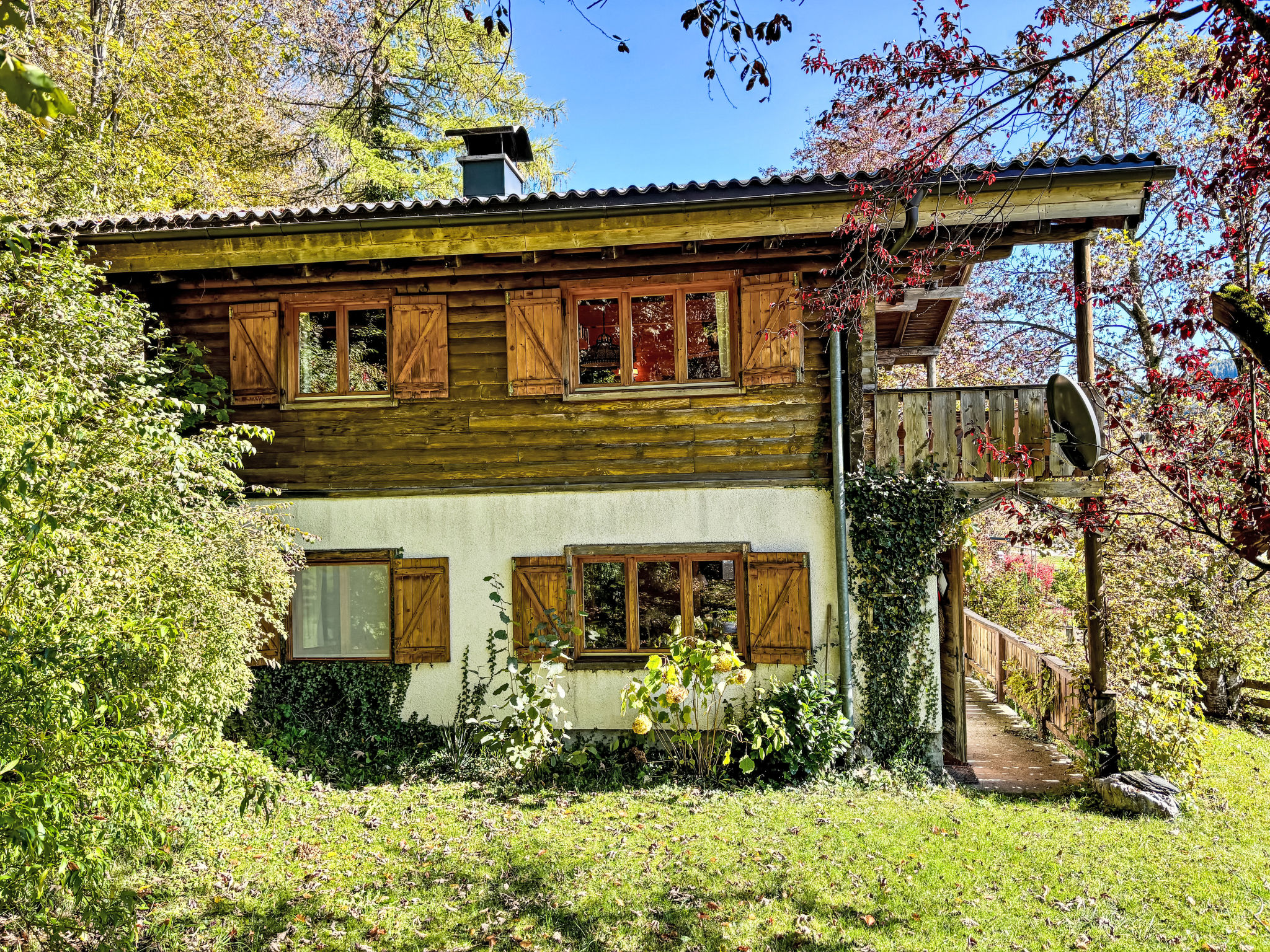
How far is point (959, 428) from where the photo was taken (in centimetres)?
798

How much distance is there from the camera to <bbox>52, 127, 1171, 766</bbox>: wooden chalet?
313 inches

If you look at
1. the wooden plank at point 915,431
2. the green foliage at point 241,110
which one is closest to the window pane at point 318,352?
the green foliage at point 241,110

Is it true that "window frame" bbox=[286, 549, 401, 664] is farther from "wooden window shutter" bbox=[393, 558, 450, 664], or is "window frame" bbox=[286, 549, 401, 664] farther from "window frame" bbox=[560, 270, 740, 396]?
"window frame" bbox=[560, 270, 740, 396]

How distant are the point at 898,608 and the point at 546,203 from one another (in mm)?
5495

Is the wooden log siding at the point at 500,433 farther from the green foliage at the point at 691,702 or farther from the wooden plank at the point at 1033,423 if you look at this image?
the wooden plank at the point at 1033,423

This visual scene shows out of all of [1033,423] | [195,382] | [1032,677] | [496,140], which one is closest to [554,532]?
[195,382]

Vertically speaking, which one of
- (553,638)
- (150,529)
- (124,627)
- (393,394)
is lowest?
(553,638)

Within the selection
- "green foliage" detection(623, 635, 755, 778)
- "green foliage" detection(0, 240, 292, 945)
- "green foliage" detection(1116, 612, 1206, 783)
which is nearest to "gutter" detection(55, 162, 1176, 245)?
"green foliage" detection(0, 240, 292, 945)

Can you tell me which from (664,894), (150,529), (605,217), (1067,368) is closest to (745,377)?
(605,217)

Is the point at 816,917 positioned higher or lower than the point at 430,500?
lower

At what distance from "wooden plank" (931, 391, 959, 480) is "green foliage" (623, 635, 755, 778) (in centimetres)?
293

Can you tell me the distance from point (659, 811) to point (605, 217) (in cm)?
563

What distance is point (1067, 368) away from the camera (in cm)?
1598

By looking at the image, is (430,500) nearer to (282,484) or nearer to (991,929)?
(282,484)
